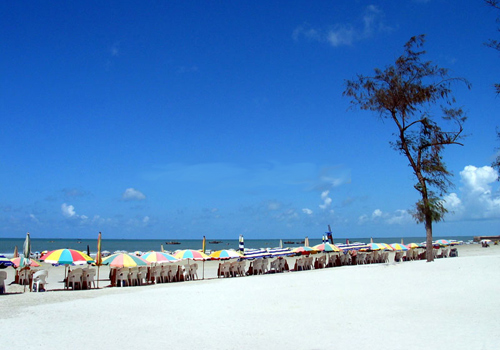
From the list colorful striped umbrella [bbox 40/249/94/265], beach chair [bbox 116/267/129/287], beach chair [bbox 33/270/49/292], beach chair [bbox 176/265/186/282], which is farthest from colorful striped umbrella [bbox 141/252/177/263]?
beach chair [bbox 33/270/49/292]

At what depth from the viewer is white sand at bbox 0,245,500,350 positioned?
6.69 meters

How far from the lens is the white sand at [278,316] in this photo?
21.9 ft

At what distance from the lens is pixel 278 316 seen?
8867 millimetres

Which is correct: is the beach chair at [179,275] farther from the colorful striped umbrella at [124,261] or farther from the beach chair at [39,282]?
the beach chair at [39,282]

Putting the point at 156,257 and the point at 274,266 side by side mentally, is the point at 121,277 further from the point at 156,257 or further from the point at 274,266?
the point at 274,266

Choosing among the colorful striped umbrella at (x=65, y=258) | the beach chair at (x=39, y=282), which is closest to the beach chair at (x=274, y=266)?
the colorful striped umbrella at (x=65, y=258)

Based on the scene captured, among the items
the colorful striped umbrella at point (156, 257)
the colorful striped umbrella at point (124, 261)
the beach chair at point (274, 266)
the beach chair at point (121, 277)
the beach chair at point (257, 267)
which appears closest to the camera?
the colorful striped umbrella at point (124, 261)

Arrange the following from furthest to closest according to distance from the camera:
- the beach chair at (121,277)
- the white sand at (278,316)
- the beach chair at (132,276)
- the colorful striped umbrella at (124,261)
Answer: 1. the beach chair at (132,276)
2. the beach chair at (121,277)
3. the colorful striped umbrella at (124,261)
4. the white sand at (278,316)

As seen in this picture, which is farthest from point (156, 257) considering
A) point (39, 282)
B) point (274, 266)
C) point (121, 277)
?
point (274, 266)

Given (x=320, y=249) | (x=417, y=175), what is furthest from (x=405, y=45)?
(x=320, y=249)

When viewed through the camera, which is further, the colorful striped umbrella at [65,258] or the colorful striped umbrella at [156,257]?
the colorful striped umbrella at [156,257]

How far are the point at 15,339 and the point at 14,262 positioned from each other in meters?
11.0

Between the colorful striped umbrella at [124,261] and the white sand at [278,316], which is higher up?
the colorful striped umbrella at [124,261]

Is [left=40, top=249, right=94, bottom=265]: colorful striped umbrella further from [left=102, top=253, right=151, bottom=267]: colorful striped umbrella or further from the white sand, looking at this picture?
the white sand
